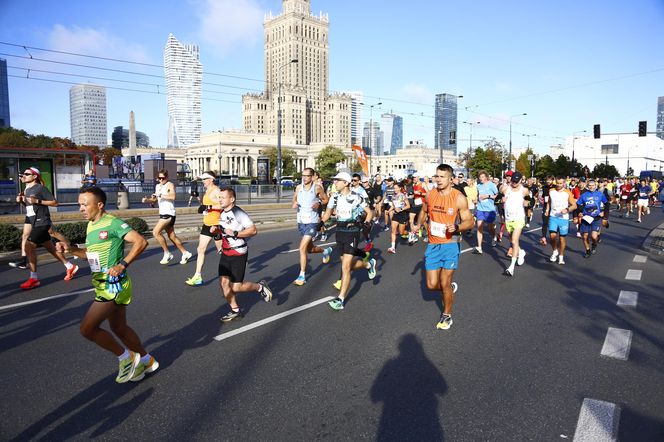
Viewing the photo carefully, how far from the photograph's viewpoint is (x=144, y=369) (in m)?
4.21

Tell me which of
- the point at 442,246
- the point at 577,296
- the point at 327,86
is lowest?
the point at 577,296

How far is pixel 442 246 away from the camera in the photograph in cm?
561

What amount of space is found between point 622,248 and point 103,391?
1281 centimetres

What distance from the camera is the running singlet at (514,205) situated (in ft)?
30.8

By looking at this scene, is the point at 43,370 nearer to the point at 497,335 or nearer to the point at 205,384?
the point at 205,384

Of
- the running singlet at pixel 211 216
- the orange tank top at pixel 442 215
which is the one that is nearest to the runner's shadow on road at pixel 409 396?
the orange tank top at pixel 442 215

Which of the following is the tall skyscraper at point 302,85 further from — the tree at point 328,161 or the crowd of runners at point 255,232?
the crowd of runners at point 255,232

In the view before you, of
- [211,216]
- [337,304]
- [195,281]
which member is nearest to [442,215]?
[337,304]

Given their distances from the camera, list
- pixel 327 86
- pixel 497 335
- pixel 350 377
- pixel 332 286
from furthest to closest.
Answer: pixel 327 86 < pixel 332 286 < pixel 497 335 < pixel 350 377

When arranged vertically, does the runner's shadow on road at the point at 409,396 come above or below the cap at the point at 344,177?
below

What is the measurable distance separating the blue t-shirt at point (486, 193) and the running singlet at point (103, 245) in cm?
979

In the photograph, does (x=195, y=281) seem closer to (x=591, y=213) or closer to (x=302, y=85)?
(x=591, y=213)

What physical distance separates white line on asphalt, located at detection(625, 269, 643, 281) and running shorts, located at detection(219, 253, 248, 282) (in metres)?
7.16

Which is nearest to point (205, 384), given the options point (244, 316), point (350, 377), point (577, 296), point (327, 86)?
point (350, 377)
